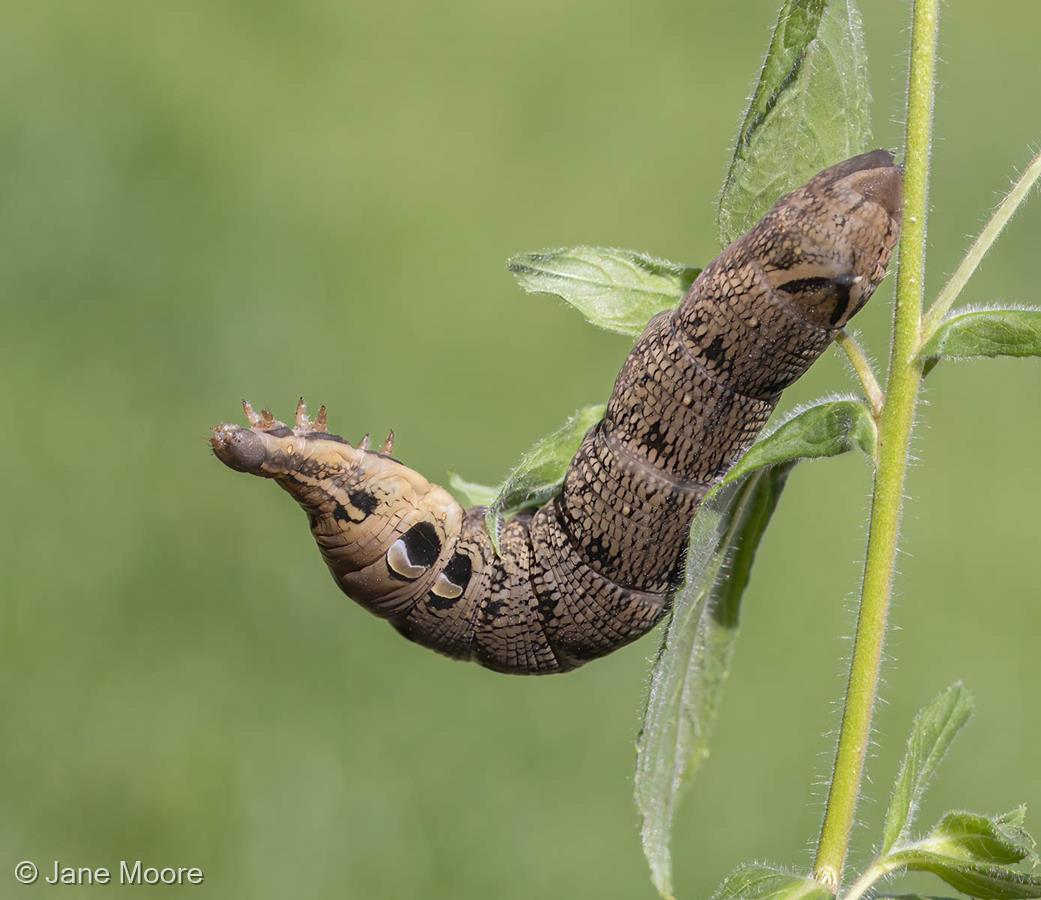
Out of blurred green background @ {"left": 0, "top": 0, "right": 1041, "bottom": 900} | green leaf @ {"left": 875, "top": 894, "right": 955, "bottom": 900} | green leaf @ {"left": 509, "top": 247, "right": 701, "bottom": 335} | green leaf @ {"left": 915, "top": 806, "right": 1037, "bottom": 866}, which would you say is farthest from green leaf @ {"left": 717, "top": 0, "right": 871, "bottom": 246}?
blurred green background @ {"left": 0, "top": 0, "right": 1041, "bottom": 900}

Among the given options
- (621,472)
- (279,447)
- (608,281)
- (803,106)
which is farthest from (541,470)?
(803,106)

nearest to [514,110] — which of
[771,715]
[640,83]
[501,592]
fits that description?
[640,83]

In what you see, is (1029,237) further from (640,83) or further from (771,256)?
(771,256)

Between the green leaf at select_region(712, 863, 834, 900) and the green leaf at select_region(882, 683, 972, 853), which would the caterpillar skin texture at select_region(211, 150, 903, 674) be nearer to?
the green leaf at select_region(882, 683, 972, 853)

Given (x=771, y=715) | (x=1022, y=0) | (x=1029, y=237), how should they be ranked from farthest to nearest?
(x=1022, y=0)
(x=1029, y=237)
(x=771, y=715)

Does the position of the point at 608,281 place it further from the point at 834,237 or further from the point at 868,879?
the point at 868,879

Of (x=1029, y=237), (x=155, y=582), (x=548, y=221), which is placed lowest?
(x=155, y=582)

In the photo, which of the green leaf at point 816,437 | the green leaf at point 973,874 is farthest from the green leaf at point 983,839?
the green leaf at point 816,437
